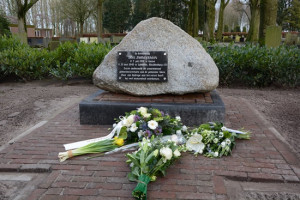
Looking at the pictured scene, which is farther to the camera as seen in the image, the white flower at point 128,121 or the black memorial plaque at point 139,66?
the black memorial plaque at point 139,66

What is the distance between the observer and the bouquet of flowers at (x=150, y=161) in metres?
3.02

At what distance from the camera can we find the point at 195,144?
3.83m

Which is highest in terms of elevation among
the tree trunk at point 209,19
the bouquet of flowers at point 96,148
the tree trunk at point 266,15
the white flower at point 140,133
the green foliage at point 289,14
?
the green foliage at point 289,14

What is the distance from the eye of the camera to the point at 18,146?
406 centimetres

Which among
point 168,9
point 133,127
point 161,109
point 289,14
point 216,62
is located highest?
point 168,9

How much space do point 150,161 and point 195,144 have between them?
0.92 meters

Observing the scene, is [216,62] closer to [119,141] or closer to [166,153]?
[119,141]

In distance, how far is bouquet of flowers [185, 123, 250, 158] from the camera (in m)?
3.71

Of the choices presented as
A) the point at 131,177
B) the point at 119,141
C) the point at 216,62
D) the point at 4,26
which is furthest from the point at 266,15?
the point at 4,26

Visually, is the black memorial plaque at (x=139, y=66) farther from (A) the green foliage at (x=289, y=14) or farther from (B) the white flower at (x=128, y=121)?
(A) the green foliage at (x=289, y=14)

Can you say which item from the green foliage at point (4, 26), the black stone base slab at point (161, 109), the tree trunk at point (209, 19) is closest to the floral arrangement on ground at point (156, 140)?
the black stone base slab at point (161, 109)

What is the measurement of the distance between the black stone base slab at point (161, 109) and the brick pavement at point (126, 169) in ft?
1.39

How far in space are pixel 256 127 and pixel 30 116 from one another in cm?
429

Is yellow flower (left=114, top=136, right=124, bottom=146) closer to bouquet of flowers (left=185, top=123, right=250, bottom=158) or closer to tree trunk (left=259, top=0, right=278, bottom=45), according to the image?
bouquet of flowers (left=185, top=123, right=250, bottom=158)
